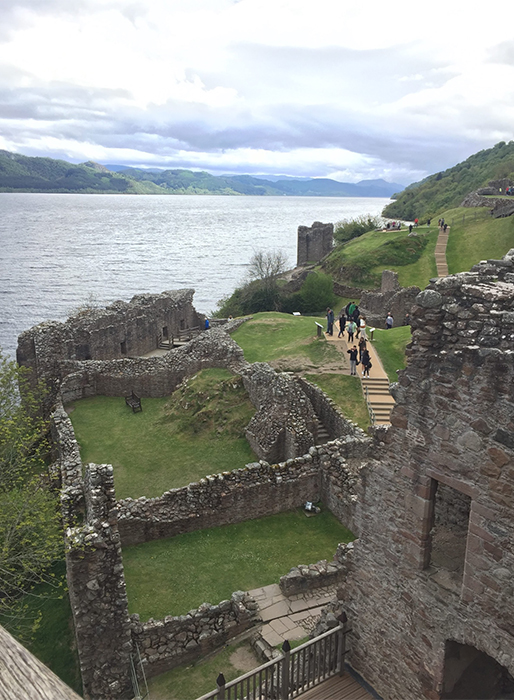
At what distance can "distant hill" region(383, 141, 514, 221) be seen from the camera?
10954 centimetres

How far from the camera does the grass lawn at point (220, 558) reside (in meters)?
15.5

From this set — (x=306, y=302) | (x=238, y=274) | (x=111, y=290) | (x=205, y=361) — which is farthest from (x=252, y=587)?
(x=238, y=274)

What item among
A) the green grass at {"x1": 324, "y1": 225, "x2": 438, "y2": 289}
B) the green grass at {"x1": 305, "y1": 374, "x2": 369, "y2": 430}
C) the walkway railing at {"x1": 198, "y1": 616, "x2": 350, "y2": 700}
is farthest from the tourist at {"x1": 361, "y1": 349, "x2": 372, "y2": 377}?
the green grass at {"x1": 324, "y1": 225, "x2": 438, "y2": 289}

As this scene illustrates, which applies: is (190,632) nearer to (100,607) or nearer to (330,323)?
(100,607)

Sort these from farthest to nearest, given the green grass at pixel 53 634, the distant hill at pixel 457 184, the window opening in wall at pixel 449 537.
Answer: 1. the distant hill at pixel 457 184
2. the green grass at pixel 53 634
3. the window opening in wall at pixel 449 537

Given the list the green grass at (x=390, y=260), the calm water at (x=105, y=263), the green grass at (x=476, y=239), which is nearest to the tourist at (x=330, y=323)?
the green grass at (x=390, y=260)

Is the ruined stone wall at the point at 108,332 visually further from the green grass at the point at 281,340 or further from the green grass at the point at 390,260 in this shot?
the green grass at the point at 390,260

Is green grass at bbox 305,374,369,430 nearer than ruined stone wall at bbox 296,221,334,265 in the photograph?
Yes

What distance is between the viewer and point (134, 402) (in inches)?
1146

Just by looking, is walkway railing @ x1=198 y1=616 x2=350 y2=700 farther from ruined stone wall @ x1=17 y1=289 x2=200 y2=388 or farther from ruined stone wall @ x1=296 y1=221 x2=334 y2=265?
ruined stone wall @ x1=296 y1=221 x2=334 y2=265

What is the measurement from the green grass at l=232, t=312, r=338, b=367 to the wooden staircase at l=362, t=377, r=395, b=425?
3.27 m

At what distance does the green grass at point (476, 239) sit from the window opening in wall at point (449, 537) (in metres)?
43.9

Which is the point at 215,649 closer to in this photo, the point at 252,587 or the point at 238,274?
the point at 252,587

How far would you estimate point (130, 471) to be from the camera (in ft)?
73.4
